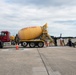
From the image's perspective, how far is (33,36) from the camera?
3972 centimetres

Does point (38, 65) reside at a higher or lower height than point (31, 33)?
lower

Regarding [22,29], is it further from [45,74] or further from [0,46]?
[45,74]

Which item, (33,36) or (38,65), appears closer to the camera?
(38,65)

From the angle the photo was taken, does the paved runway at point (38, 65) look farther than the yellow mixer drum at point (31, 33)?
No

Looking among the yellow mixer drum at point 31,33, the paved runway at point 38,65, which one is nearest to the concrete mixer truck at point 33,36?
the yellow mixer drum at point 31,33

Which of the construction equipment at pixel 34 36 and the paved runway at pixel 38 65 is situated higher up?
the construction equipment at pixel 34 36

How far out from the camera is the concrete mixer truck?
39625mm

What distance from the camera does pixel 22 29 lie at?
133ft

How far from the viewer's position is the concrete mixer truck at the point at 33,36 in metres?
39.6

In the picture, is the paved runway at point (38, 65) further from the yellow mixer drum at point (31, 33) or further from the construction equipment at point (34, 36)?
the yellow mixer drum at point (31, 33)

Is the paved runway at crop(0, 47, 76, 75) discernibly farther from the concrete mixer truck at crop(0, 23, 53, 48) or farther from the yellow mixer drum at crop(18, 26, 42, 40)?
the yellow mixer drum at crop(18, 26, 42, 40)

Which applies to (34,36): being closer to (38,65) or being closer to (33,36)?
(33,36)

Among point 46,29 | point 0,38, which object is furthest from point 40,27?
point 0,38

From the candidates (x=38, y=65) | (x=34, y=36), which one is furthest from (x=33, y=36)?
(x=38, y=65)
